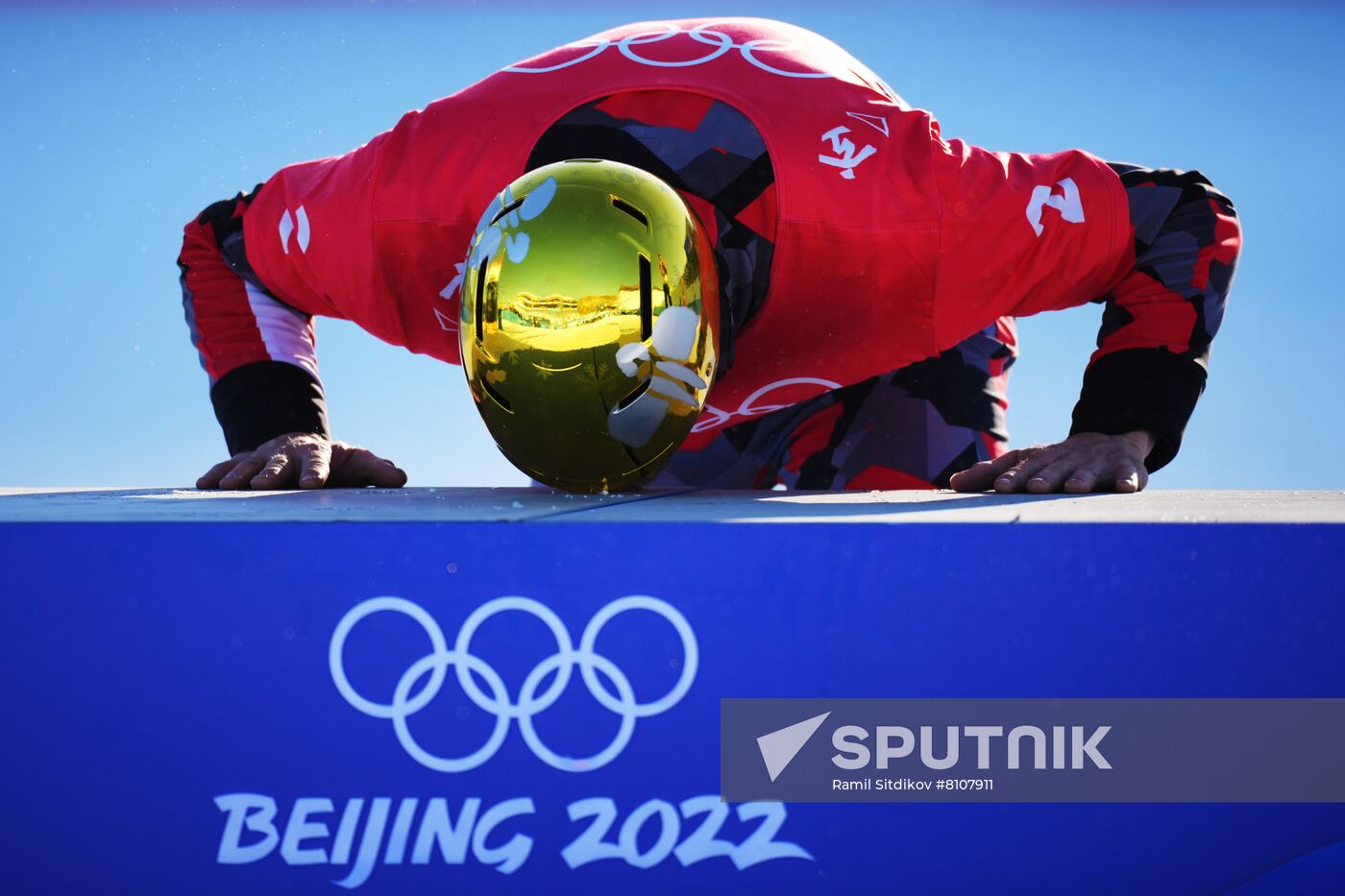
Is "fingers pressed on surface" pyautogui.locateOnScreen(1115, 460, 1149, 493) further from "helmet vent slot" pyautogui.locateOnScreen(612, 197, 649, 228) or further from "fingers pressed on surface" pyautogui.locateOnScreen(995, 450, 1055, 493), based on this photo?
"helmet vent slot" pyautogui.locateOnScreen(612, 197, 649, 228)

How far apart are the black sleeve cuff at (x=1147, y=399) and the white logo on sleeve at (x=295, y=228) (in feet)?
5.05

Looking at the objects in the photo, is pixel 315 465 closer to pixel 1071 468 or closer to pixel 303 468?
pixel 303 468

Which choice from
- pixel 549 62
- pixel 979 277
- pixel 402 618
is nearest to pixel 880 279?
pixel 979 277

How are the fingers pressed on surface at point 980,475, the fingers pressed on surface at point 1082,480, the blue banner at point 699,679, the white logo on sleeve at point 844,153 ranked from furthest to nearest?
the white logo on sleeve at point 844,153, the fingers pressed on surface at point 980,475, the fingers pressed on surface at point 1082,480, the blue banner at point 699,679

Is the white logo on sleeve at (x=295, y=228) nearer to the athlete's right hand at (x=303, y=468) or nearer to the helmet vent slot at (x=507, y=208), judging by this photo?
the athlete's right hand at (x=303, y=468)

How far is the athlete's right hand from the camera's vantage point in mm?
2113

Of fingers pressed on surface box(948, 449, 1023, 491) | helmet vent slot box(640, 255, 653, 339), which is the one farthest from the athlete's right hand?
fingers pressed on surface box(948, 449, 1023, 491)

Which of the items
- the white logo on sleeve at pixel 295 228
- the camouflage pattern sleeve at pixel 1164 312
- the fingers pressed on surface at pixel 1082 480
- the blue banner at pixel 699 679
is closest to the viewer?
the blue banner at pixel 699 679

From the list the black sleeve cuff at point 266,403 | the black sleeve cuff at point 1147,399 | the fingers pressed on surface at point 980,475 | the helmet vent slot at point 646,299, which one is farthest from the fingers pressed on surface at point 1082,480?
the black sleeve cuff at point 266,403

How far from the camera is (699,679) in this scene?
1184 mm

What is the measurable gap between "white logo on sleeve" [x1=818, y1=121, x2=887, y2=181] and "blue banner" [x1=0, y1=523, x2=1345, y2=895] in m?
1.03

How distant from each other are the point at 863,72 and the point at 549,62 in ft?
2.19

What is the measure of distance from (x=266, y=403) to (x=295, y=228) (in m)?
0.38

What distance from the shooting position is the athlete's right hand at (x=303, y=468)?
211cm
